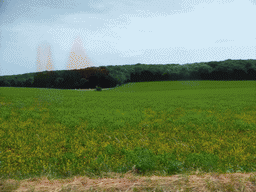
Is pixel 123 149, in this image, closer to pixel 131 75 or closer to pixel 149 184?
pixel 149 184

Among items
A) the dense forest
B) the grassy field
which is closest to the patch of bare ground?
the grassy field

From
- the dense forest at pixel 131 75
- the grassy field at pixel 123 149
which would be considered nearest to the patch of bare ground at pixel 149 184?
the grassy field at pixel 123 149

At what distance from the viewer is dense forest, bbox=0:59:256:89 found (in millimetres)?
56638

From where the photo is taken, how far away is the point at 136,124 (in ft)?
31.3

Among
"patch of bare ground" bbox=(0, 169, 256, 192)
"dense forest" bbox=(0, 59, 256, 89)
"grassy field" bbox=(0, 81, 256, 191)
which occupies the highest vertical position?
"dense forest" bbox=(0, 59, 256, 89)

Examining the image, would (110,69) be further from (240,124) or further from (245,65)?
(240,124)

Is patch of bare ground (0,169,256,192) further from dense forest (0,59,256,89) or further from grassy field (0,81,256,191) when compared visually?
dense forest (0,59,256,89)

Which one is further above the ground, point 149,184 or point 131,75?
point 131,75

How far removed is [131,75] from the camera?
68.5 metres

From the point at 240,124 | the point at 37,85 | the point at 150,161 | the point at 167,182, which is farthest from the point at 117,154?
the point at 37,85

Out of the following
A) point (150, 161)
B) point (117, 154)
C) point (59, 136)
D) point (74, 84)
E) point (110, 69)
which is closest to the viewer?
point (150, 161)

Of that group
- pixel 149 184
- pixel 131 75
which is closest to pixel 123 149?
pixel 149 184

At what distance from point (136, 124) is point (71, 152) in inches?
165

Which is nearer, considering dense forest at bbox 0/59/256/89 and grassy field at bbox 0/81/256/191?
grassy field at bbox 0/81/256/191
